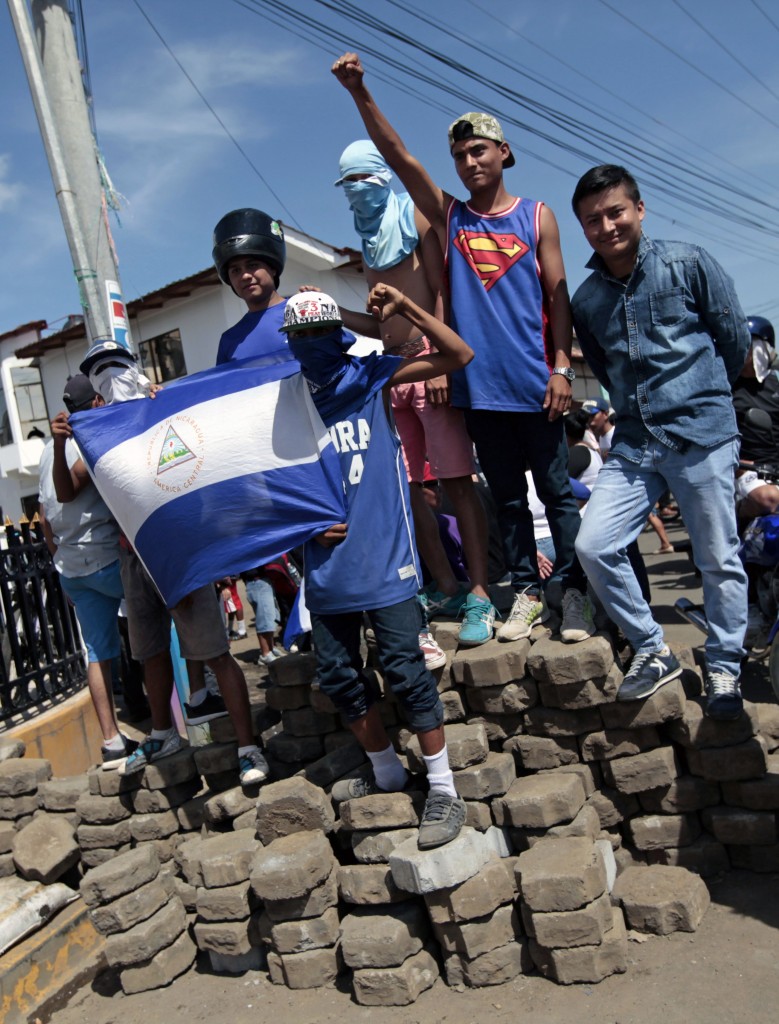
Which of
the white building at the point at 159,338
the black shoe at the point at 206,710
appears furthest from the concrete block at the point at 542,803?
the white building at the point at 159,338

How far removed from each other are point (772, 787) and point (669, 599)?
5.53 meters

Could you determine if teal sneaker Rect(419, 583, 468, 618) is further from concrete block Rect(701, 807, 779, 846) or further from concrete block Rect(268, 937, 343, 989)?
concrete block Rect(268, 937, 343, 989)

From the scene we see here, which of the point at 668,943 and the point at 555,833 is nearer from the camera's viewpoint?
the point at 668,943

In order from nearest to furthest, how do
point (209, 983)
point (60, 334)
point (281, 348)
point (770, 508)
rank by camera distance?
point (209, 983)
point (281, 348)
point (770, 508)
point (60, 334)

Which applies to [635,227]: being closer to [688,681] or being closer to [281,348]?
[281,348]

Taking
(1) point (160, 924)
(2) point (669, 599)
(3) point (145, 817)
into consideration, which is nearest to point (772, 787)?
(1) point (160, 924)

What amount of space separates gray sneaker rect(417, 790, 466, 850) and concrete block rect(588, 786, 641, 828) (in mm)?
636

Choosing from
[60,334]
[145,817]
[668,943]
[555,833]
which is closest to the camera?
[668,943]

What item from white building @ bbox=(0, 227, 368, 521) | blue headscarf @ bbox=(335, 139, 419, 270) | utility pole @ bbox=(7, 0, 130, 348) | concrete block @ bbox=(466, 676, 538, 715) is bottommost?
concrete block @ bbox=(466, 676, 538, 715)

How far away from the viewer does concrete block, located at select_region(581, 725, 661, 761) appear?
12.3ft

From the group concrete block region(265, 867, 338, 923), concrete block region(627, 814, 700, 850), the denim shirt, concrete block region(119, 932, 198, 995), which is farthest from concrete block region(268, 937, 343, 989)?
the denim shirt

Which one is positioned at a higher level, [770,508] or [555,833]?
[770,508]

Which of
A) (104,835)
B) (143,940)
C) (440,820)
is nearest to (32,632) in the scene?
(104,835)

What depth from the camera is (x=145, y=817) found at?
4613mm
